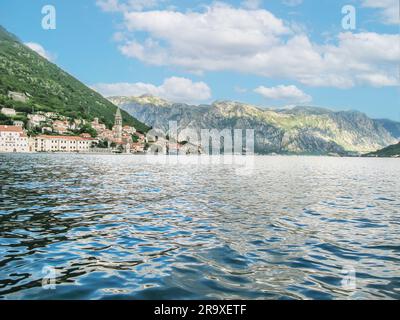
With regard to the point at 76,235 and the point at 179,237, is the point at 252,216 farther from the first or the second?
the point at 76,235

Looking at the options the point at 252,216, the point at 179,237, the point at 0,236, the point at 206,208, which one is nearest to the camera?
the point at 0,236

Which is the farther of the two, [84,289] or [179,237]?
[179,237]

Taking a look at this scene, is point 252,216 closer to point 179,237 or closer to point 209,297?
point 179,237

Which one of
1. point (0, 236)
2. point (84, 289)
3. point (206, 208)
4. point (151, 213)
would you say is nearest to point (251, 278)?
point (84, 289)

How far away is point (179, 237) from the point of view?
21547mm

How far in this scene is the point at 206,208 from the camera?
3300cm

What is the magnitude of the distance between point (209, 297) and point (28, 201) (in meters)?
26.2
